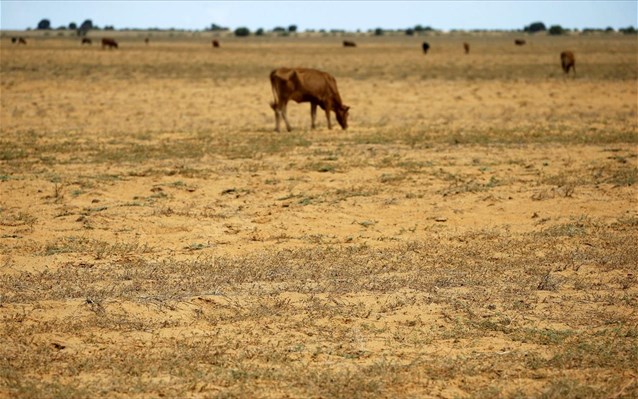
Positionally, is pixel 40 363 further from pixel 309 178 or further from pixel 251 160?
pixel 251 160

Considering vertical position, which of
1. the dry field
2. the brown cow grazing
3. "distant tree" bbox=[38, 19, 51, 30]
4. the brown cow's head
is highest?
"distant tree" bbox=[38, 19, 51, 30]

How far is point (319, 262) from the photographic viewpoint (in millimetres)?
8188

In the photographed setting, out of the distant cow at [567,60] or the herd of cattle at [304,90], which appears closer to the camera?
the herd of cattle at [304,90]

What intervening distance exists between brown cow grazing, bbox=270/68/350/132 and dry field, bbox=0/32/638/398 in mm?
641

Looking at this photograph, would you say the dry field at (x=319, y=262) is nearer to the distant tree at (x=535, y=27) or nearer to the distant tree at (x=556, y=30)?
the distant tree at (x=556, y=30)

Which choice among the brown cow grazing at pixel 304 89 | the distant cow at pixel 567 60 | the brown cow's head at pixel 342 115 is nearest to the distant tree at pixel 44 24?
the distant cow at pixel 567 60

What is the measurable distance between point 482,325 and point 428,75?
31502 mm

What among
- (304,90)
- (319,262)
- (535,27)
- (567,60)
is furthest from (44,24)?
(319,262)

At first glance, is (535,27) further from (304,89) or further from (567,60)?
(304,89)

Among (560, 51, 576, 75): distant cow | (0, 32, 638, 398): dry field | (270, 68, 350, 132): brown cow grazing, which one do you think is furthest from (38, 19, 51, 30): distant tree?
(270, 68, 350, 132): brown cow grazing

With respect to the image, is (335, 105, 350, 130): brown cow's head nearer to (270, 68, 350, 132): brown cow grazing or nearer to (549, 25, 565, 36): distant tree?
(270, 68, 350, 132): brown cow grazing

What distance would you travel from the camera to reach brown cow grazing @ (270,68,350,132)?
18578mm

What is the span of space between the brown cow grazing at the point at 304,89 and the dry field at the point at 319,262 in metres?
0.64

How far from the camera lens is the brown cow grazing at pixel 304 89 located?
1858 centimetres
